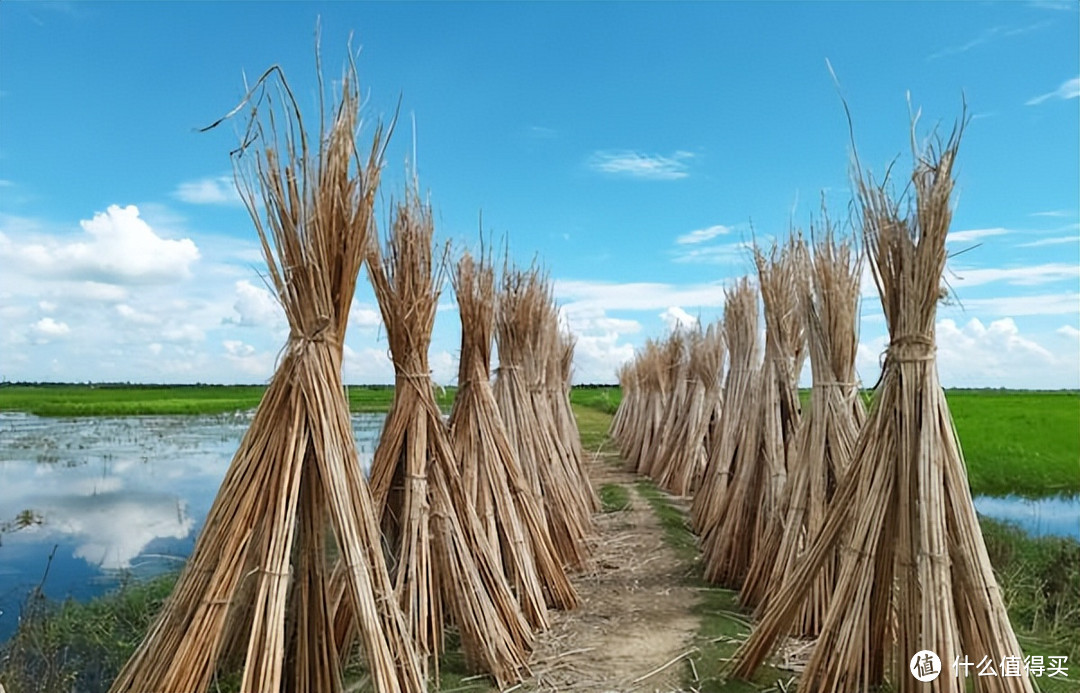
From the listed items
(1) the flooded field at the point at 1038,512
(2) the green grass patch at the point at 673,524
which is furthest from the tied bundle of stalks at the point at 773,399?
(1) the flooded field at the point at 1038,512

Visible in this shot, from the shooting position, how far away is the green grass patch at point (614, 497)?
10164mm

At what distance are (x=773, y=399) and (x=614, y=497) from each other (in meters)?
5.26

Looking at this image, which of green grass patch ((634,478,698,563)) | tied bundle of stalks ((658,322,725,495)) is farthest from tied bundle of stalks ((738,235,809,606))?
tied bundle of stalks ((658,322,725,495))

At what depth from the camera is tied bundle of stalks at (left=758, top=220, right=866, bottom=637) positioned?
479cm

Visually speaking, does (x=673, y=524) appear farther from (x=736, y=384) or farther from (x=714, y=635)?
(x=714, y=635)

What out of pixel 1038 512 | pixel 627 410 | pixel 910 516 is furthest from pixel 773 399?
pixel 627 410

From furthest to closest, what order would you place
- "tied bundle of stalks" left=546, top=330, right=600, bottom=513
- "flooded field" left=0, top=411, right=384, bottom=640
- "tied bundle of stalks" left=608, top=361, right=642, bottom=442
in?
"tied bundle of stalks" left=608, top=361, right=642, bottom=442, "tied bundle of stalks" left=546, top=330, right=600, bottom=513, "flooded field" left=0, top=411, right=384, bottom=640

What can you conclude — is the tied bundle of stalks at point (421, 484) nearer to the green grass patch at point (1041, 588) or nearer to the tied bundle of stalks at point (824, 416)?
the tied bundle of stalks at point (824, 416)

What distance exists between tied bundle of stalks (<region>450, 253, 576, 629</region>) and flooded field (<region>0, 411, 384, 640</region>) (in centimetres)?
66

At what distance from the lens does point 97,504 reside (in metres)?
11.2

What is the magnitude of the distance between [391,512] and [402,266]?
1.32 metres

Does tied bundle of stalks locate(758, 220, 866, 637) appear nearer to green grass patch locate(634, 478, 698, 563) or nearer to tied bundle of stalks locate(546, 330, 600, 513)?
green grass patch locate(634, 478, 698, 563)

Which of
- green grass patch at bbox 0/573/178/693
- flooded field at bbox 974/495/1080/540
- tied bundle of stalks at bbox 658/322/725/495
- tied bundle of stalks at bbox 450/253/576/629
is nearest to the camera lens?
green grass patch at bbox 0/573/178/693
